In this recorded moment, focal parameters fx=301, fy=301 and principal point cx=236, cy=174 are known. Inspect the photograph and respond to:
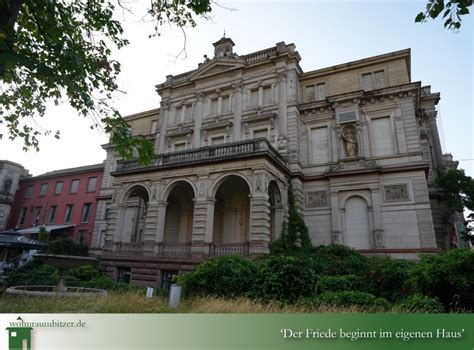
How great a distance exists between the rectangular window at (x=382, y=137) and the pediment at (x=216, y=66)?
456 inches

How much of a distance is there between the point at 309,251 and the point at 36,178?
122ft

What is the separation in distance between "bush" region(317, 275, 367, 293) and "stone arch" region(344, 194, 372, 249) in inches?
264

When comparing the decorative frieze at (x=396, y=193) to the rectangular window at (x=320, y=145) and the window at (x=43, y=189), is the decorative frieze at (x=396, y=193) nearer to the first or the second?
the rectangular window at (x=320, y=145)

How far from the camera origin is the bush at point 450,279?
855 centimetres

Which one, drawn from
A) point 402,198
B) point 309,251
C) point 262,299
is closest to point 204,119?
point 309,251

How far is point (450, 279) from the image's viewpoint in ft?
28.7

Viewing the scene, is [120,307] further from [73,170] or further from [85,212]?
[73,170]

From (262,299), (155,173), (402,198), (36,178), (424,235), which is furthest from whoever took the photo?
(36,178)

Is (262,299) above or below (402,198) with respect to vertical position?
below

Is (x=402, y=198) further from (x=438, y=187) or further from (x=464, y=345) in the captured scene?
(x=464, y=345)

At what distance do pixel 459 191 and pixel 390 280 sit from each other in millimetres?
12850

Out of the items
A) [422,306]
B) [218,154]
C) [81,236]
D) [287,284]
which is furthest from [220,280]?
[81,236]

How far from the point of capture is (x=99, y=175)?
1337 inches

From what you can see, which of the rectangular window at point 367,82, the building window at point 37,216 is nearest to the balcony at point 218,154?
the rectangular window at point 367,82
